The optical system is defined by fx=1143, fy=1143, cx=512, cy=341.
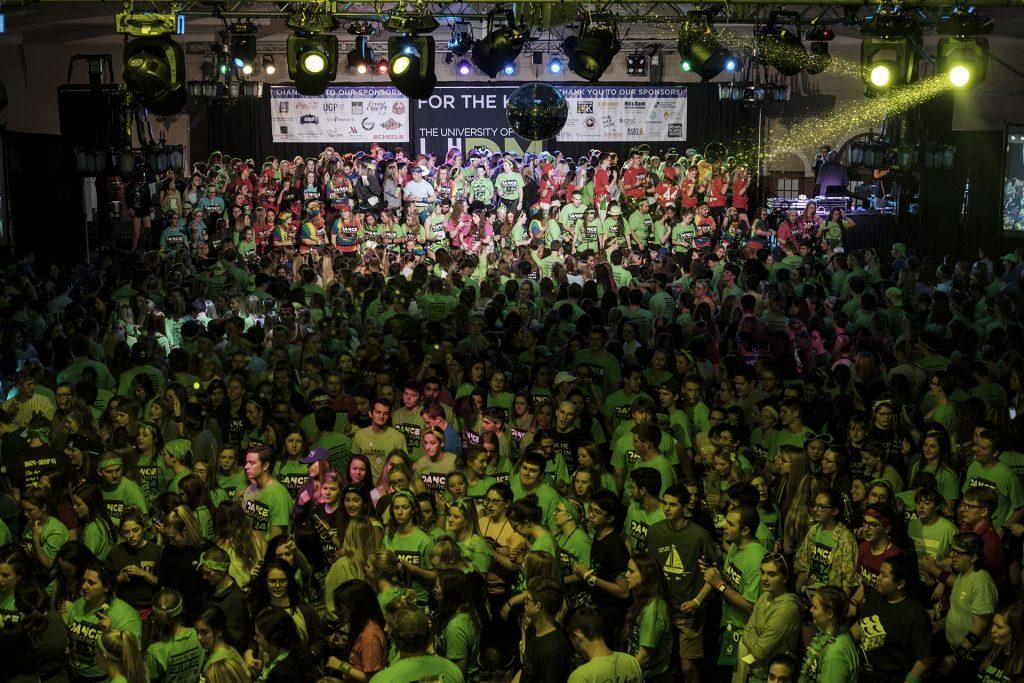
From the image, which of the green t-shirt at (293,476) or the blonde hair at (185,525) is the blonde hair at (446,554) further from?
the green t-shirt at (293,476)

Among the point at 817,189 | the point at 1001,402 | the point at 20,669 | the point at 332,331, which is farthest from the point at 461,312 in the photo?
the point at 817,189

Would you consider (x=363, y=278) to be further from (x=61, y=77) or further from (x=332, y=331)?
(x=61, y=77)

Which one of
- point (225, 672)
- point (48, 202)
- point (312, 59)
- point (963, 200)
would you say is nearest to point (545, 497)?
point (225, 672)

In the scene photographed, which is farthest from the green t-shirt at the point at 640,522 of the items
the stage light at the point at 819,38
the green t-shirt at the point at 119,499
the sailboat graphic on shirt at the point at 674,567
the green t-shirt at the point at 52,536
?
the stage light at the point at 819,38

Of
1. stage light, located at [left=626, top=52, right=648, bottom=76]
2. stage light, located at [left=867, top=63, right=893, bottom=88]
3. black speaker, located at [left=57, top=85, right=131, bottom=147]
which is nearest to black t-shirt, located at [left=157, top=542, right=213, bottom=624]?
stage light, located at [left=867, top=63, right=893, bottom=88]

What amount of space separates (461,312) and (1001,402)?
511 cm

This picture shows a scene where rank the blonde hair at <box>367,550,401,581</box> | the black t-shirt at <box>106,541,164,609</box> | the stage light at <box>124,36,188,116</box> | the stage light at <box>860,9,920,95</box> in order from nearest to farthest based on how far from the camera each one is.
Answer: the blonde hair at <box>367,550,401,581</box> → the black t-shirt at <box>106,541,164,609</box> → the stage light at <box>124,36,188,116</box> → the stage light at <box>860,9,920,95</box>

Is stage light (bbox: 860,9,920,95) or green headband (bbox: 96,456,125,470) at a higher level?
stage light (bbox: 860,9,920,95)

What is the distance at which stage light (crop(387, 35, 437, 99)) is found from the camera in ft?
34.9

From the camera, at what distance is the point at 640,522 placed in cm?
649

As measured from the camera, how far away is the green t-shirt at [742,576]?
5.73m

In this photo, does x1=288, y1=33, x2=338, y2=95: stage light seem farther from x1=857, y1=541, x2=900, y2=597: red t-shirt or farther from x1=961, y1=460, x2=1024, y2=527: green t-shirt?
x1=857, y1=541, x2=900, y2=597: red t-shirt

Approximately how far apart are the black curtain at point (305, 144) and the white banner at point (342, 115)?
0.61ft

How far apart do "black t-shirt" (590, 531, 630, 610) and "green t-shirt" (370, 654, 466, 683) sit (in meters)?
1.54
